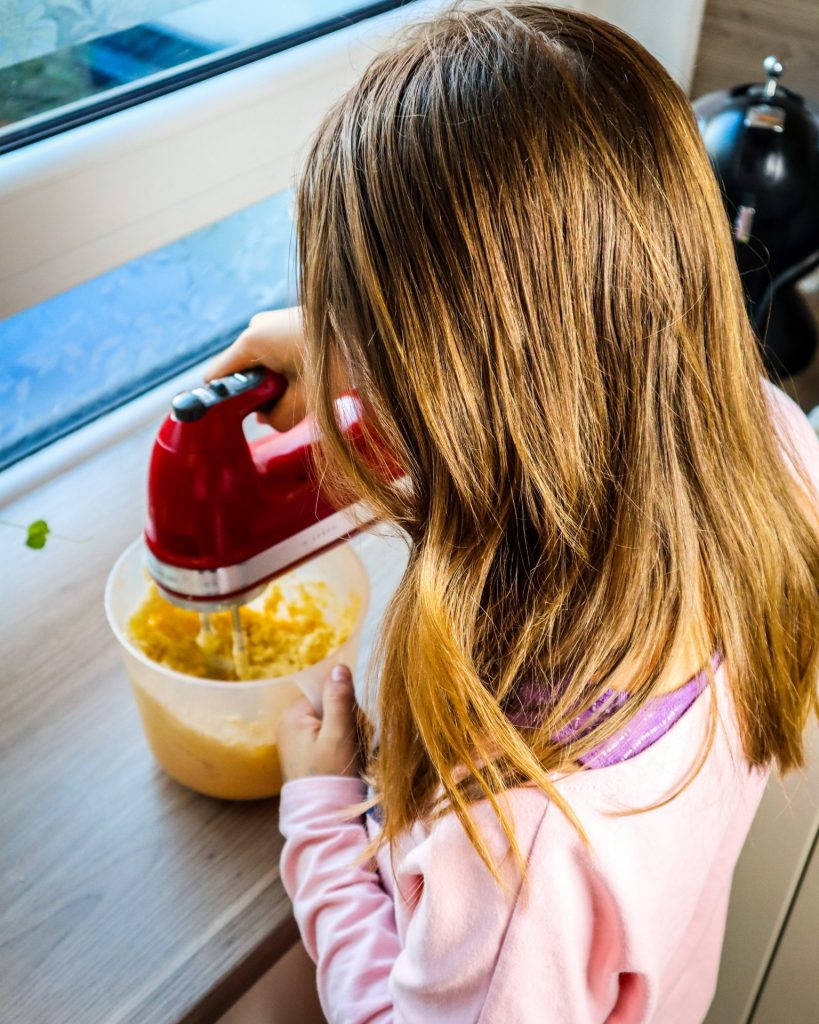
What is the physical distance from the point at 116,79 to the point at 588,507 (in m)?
0.67

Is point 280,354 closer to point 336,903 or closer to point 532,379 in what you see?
point 532,379

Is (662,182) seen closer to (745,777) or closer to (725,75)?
(745,777)

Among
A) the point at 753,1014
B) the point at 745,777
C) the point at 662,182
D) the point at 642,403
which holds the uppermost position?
the point at 662,182

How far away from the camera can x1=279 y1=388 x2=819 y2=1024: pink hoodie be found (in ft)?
1.90

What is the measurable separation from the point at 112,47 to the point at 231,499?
529 millimetres

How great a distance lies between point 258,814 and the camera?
0.81 meters

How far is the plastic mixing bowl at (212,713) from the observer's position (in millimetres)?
746

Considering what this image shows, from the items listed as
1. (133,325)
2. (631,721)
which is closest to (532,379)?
(631,721)

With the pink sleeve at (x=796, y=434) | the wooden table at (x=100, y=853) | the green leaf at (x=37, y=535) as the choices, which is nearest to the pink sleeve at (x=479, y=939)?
the wooden table at (x=100, y=853)

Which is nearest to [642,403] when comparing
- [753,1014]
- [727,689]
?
[727,689]

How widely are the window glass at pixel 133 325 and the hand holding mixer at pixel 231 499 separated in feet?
1.11

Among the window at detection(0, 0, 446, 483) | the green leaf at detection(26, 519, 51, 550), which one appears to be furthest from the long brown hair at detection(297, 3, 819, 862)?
the green leaf at detection(26, 519, 51, 550)

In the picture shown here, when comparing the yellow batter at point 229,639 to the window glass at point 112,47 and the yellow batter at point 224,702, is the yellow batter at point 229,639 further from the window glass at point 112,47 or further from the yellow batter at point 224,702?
the window glass at point 112,47

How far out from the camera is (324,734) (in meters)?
0.77
